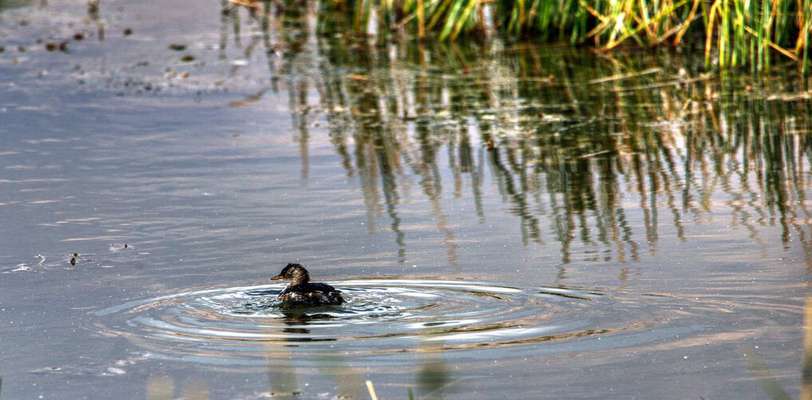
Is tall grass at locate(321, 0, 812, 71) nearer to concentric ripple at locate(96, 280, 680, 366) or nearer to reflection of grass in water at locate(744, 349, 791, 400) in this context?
concentric ripple at locate(96, 280, 680, 366)

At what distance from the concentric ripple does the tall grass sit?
21.4ft

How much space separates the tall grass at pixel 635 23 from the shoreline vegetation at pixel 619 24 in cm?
1

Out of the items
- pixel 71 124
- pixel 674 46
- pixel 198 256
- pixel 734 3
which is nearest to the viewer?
pixel 198 256

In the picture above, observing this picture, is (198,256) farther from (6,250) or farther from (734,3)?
(734,3)

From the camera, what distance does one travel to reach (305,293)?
21.2 feet

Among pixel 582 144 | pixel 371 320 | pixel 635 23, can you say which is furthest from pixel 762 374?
pixel 635 23

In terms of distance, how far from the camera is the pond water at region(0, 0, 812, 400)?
5766 mm

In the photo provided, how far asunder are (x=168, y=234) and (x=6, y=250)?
862 millimetres

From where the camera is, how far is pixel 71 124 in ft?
38.6

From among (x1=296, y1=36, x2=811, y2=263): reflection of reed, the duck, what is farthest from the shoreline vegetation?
the duck

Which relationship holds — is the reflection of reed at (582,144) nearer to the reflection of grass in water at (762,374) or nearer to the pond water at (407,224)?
the pond water at (407,224)

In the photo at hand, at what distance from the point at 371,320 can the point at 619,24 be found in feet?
27.2

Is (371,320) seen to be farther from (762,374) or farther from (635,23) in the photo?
(635,23)

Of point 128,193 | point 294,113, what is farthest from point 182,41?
point 128,193
